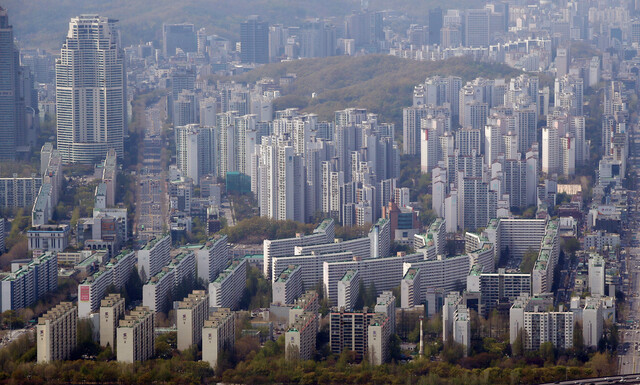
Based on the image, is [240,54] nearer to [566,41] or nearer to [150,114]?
[566,41]

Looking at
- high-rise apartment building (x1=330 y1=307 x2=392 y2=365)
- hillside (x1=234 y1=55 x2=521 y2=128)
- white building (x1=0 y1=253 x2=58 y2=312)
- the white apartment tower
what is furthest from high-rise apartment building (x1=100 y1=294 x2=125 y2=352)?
hillside (x1=234 y1=55 x2=521 y2=128)

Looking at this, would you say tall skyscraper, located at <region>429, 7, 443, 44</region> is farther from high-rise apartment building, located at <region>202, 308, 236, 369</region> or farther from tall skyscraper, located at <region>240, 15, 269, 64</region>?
high-rise apartment building, located at <region>202, 308, 236, 369</region>

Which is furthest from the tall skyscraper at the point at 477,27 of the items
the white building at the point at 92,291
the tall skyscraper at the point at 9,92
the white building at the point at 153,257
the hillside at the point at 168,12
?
the white building at the point at 92,291

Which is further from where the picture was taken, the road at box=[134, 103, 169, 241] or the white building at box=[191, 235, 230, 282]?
the road at box=[134, 103, 169, 241]

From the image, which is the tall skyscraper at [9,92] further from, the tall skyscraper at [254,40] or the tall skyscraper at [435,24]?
the tall skyscraper at [435,24]

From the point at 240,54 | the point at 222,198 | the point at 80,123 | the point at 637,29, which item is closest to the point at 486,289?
the point at 222,198
